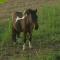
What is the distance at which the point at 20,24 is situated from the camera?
6.26m

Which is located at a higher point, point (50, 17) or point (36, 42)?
point (50, 17)

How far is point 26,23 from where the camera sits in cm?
608

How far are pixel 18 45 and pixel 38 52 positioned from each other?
573mm

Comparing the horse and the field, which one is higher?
the horse

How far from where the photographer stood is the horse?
587 centimetres

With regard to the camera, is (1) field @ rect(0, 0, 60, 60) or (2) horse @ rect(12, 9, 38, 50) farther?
(2) horse @ rect(12, 9, 38, 50)

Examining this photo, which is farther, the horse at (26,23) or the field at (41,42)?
the horse at (26,23)

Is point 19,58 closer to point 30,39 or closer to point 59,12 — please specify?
point 30,39

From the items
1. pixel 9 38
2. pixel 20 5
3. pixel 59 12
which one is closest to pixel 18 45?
pixel 9 38

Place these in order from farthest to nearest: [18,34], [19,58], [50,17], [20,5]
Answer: [20,5]
[50,17]
[18,34]
[19,58]

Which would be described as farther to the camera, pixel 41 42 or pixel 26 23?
pixel 41 42

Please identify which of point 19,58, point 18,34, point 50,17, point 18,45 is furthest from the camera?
point 50,17

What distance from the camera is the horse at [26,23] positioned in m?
5.87

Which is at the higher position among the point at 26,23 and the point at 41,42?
the point at 26,23
